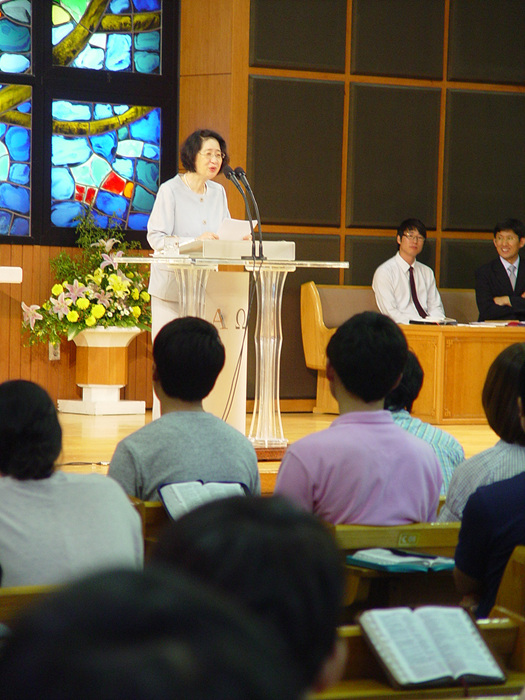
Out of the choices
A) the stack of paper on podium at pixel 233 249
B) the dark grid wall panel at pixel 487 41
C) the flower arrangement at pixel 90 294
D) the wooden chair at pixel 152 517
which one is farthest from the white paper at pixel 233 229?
the dark grid wall panel at pixel 487 41

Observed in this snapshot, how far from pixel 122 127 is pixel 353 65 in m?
1.81

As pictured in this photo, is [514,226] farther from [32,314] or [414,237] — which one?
[32,314]

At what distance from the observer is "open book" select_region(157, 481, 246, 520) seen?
1.96 metres

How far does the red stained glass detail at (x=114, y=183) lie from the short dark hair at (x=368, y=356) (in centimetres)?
523

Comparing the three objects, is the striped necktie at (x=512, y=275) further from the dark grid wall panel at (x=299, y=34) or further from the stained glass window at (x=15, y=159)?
the stained glass window at (x=15, y=159)

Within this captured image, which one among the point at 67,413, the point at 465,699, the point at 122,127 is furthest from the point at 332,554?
the point at 122,127

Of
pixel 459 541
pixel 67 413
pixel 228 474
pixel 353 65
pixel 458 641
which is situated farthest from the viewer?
pixel 353 65

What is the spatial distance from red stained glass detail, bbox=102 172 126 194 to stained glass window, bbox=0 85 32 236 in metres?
0.57

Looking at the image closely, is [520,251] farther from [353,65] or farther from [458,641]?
[458,641]

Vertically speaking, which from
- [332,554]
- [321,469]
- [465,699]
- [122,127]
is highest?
[122,127]

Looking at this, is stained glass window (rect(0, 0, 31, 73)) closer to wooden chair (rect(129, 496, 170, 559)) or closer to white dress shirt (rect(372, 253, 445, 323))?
white dress shirt (rect(372, 253, 445, 323))

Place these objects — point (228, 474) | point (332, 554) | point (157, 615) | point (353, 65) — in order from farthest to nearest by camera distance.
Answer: point (353, 65), point (228, 474), point (332, 554), point (157, 615)

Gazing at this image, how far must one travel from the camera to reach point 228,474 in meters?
2.24

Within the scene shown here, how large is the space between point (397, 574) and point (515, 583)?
23cm
